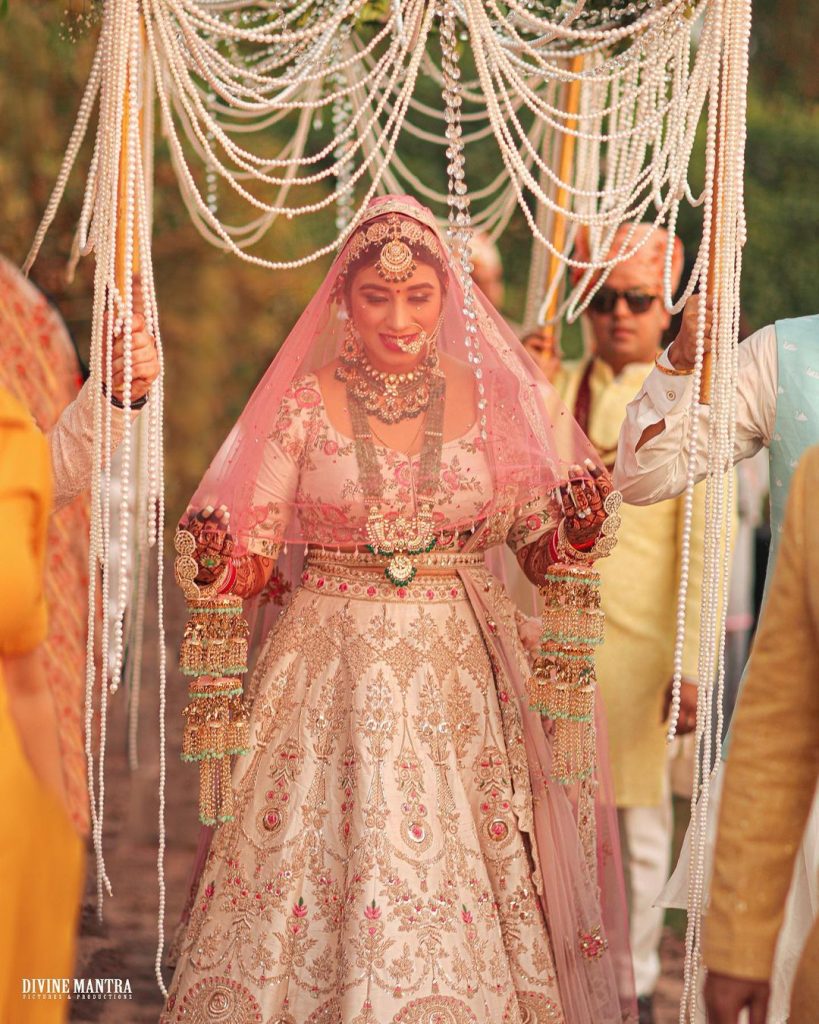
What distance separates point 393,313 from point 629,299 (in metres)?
1.45

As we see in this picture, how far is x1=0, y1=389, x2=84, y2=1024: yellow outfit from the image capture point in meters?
1.92

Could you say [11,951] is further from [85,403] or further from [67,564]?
[67,564]

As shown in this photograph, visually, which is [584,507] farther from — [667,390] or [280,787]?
[280,787]

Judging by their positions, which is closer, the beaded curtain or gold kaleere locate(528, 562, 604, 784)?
the beaded curtain

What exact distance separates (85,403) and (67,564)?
1154 mm

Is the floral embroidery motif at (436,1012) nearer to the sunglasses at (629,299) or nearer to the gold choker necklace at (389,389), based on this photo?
the gold choker necklace at (389,389)

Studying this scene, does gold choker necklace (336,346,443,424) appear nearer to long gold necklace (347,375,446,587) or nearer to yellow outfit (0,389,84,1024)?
long gold necklace (347,375,446,587)

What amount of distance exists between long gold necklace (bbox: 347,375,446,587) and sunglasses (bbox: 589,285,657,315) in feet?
4.57

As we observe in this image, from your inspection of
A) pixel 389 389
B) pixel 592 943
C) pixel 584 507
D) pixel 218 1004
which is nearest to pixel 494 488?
pixel 584 507

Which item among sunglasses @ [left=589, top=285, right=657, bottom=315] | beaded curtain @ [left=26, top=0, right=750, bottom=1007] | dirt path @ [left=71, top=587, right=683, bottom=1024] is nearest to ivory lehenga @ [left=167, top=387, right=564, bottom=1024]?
beaded curtain @ [left=26, top=0, right=750, bottom=1007]

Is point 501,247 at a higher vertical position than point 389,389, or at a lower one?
lower

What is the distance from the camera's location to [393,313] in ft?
11.2

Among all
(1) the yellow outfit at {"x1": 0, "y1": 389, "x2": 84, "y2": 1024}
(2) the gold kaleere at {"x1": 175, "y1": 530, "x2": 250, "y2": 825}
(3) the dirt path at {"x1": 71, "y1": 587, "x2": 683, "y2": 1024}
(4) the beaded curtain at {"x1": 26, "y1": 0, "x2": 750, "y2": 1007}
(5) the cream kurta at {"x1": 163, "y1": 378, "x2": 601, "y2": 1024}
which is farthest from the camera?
(3) the dirt path at {"x1": 71, "y1": 587, "x2": 683, "y2": 1024}


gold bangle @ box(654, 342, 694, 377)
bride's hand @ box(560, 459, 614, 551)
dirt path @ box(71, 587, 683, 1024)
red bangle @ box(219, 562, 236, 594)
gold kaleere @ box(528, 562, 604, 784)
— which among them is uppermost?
gold bangle @ box(654, 342, 694, 377)
